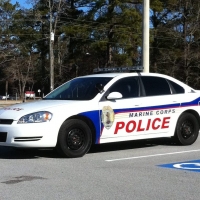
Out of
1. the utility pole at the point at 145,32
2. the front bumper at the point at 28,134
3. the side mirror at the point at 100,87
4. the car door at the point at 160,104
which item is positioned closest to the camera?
the front bumper at the point at 28,134

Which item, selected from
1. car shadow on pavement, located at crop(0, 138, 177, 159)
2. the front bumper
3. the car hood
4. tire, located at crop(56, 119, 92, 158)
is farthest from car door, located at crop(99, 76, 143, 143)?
the front bumper

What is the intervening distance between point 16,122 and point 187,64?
36805 mm

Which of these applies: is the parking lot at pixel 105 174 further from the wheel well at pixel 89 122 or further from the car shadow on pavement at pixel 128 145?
the wheel well at pixel 89 122

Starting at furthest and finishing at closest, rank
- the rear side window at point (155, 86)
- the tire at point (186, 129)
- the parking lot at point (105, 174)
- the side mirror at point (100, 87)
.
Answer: the tire at point (186, 129), the rear side window at point (155, 86), the side mirror at point (100, 87), the parking lot at point (105, 174)

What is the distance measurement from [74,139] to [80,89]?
1.30 meters

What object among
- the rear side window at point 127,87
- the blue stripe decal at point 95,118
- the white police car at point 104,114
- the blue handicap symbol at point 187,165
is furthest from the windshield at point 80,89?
the blue handicap symbol at point 187,165

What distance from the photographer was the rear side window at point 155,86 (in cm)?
1018

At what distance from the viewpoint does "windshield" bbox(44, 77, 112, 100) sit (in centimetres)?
951

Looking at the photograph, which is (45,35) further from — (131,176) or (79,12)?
(131,176)

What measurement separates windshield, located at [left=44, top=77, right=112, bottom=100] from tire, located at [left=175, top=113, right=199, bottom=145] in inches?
77.0

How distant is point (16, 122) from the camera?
8.55 meters

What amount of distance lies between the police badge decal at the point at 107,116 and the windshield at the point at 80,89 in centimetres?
37

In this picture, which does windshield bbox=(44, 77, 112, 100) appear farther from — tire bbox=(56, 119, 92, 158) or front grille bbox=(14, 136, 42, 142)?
front grille bbox=(14, 136, 42, 142)

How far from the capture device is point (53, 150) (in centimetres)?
989
